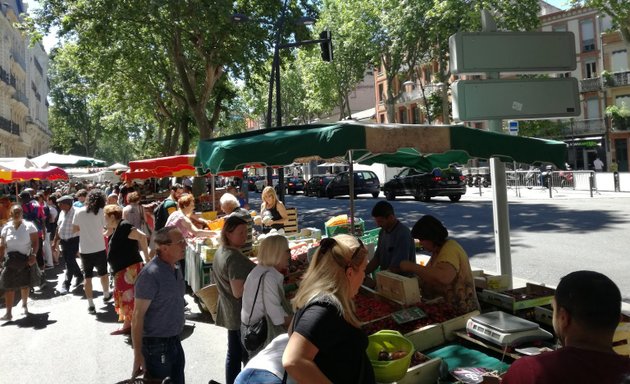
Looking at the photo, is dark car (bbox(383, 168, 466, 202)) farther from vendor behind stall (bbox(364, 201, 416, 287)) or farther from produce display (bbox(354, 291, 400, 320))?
produce display (bbox(354, 291, 400, 320))

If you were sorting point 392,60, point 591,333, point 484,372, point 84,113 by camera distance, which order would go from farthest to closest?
point 84,113
point 392,60
point 484,372
point 591,333

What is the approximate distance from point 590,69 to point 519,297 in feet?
166

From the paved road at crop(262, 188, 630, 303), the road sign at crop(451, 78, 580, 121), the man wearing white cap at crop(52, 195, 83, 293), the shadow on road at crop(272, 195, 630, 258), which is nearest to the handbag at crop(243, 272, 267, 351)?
the road sign at crop(451, 78, 580, 121)

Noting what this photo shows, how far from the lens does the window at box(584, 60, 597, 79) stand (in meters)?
47.1

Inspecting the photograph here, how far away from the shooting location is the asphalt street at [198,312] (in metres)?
5.50

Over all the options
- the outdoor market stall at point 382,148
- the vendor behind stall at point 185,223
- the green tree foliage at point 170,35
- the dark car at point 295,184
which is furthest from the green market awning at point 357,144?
the dark car at point 295,184

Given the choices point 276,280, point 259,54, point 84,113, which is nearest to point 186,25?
point 259,54

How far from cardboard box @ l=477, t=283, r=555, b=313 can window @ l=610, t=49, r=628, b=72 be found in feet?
154

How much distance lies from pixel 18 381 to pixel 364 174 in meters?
25.1

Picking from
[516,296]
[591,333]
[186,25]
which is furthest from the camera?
[186,25]

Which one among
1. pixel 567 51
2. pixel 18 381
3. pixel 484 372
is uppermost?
pixel 567 51

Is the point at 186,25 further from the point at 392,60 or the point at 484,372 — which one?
the point at 392,60

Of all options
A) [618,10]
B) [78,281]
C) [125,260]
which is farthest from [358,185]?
[125,260]

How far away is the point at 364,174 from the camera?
2948cm
